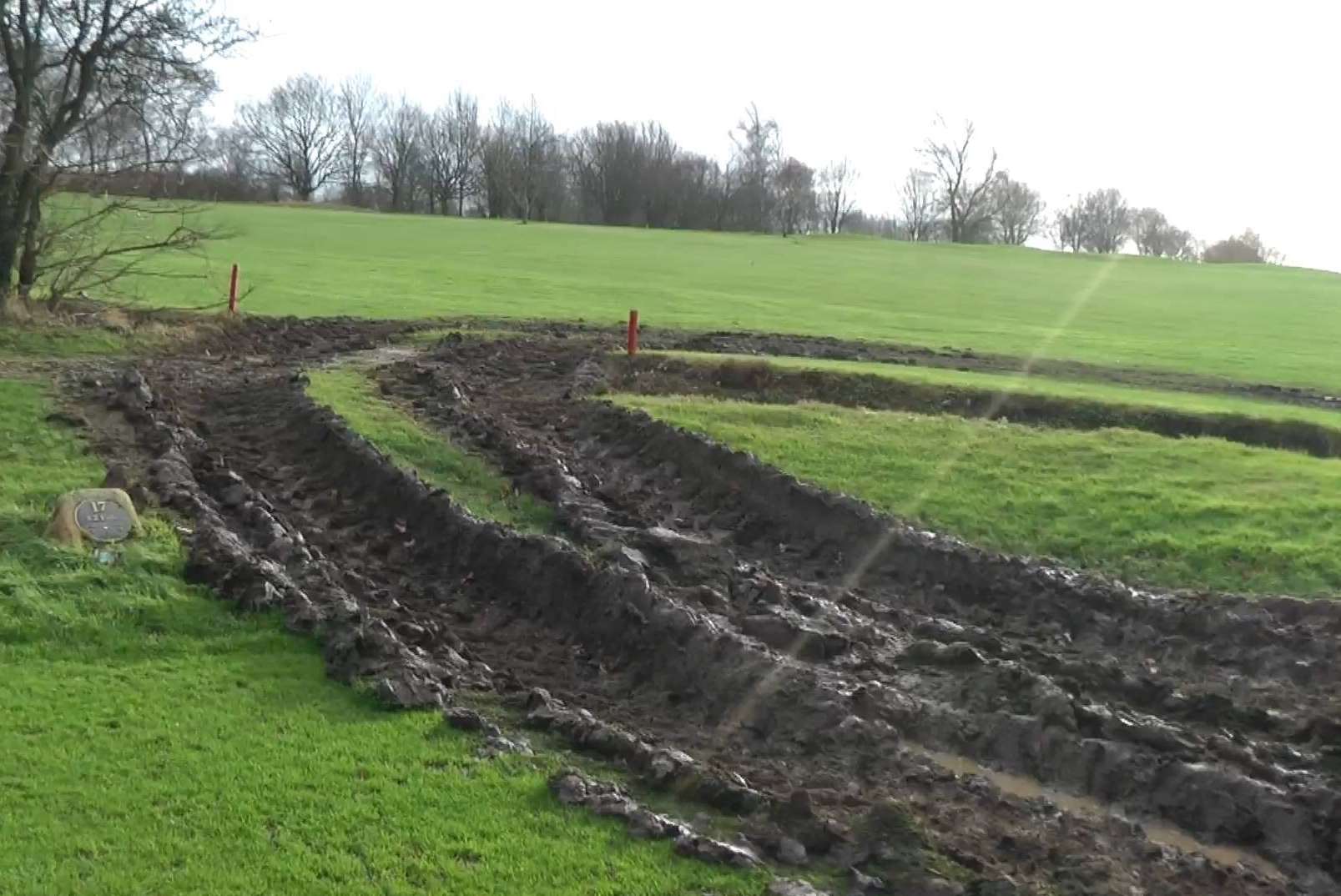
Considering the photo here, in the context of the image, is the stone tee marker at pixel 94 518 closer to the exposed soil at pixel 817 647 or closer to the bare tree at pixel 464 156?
the exposed soil at pixel 817 647

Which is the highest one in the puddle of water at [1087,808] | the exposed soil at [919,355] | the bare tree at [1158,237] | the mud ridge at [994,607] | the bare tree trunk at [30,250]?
the bare tree at [1158,237]

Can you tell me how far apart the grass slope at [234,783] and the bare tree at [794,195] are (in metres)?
94.8

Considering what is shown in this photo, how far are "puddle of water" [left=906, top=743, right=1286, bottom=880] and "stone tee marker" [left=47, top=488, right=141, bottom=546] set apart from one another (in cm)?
664

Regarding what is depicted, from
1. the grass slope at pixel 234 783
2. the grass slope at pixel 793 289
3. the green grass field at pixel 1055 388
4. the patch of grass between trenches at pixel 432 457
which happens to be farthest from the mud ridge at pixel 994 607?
the grass slope at pixel 793 289

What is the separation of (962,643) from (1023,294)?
1594 inches

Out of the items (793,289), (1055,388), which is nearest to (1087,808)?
(1055,388)

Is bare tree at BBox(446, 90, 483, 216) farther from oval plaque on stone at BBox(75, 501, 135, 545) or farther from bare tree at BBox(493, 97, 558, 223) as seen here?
oval plaque on stone at BBox(75, 501, 135, 545)

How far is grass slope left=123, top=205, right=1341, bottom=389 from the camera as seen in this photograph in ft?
97.5

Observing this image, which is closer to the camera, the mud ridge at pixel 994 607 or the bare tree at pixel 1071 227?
the mud ridge at pixel 994 607

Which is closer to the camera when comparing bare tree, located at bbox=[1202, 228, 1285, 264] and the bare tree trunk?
the bare tree trunk

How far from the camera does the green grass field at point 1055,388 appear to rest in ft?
64.6

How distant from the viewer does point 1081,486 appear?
A: 46.4 feet

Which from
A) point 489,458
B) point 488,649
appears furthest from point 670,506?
point 488,649

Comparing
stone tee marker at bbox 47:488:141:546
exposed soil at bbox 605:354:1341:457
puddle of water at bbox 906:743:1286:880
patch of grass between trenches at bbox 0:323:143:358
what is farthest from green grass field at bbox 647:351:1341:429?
puddle of water at bbox 906:743:1286:880
